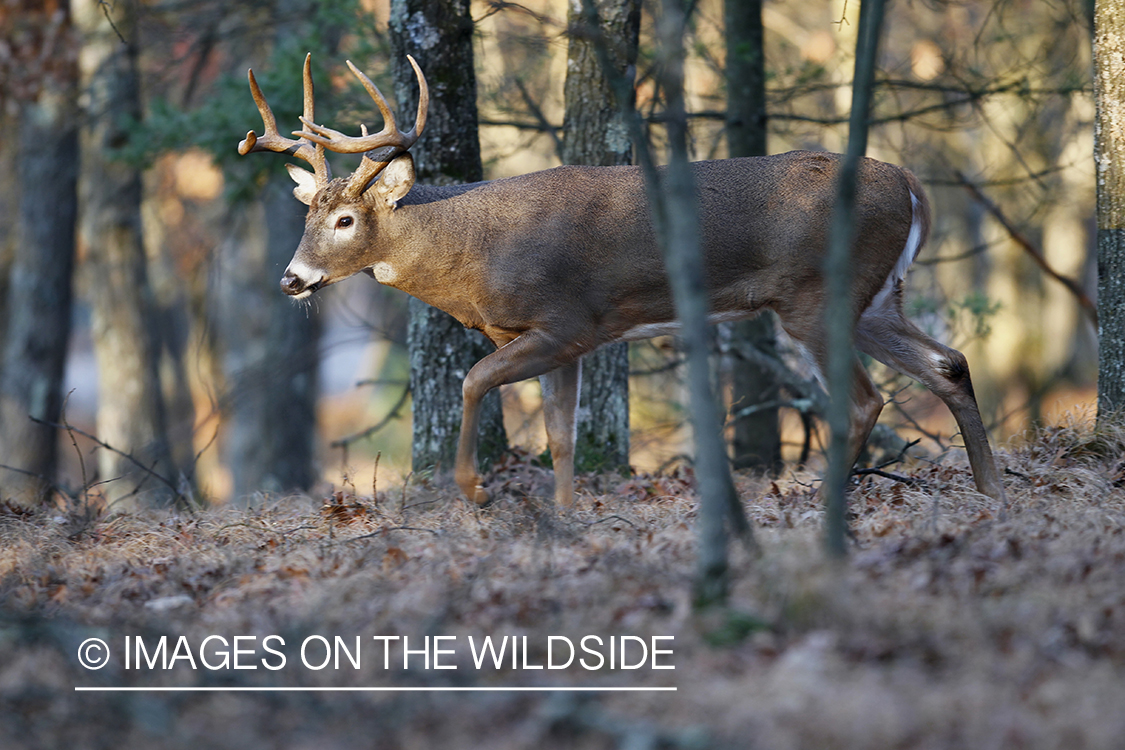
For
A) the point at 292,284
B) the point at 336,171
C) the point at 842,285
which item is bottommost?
the point at 842,285

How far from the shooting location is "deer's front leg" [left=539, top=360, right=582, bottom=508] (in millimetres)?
6508

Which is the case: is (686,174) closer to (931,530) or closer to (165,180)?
(931,530)

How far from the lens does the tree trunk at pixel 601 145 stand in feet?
23.3

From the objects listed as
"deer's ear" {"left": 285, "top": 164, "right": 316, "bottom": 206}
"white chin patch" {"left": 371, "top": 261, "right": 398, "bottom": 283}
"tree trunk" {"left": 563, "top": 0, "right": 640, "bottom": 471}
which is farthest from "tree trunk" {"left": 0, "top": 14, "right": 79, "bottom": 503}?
"white chin patch" {"left": 371, "top": 261, "right": 398, "bottom": 283}

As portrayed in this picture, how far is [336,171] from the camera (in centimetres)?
939

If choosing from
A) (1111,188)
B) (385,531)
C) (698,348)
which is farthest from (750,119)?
(698,348)

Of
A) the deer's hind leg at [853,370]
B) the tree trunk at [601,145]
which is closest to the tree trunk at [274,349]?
the tree trunk at [601,145]

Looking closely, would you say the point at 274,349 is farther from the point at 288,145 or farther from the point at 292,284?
the point at 292,284

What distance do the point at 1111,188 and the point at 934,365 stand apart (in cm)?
134

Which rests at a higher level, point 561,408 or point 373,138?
point 373,138

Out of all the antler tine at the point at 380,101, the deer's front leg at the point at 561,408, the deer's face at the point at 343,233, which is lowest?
the deer's front leg at the point at 561,408

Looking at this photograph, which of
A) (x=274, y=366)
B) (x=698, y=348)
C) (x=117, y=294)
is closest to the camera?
(x=698, y=348)

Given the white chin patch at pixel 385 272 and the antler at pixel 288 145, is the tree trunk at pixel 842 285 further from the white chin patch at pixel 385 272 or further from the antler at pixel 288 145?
the antler at pixel 288 145

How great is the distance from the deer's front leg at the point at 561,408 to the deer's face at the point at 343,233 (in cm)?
122
